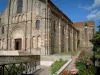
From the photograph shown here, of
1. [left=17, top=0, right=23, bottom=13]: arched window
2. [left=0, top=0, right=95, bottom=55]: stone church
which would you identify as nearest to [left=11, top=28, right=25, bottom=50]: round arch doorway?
[left=0, top=0, right=95, bottom=55]: stone church

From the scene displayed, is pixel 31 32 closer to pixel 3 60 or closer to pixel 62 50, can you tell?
pixel 62 50

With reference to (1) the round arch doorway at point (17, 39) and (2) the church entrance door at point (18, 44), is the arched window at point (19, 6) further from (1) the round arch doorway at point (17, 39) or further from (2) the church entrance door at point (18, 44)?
(2) the church entrance door at point (18, 44)

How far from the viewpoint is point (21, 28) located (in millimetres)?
32594

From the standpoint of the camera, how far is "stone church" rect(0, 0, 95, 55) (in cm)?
2962

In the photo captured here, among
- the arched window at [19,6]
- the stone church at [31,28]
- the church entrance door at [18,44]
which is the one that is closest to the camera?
the stone church at [31,28]

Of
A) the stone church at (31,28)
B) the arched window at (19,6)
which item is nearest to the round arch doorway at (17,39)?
the stone church at (31,28)

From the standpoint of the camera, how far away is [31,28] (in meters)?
31.3

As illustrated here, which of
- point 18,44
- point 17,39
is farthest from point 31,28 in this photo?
point 18,44

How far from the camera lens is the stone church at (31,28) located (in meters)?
29.6

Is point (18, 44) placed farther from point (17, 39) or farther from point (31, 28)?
point (31, 28)

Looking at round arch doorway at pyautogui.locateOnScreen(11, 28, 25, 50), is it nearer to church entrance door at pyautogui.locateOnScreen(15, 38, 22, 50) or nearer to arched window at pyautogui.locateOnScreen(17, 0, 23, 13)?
church entrance door at pyautogui.locateOnScreen(15, 38, 22, 50)

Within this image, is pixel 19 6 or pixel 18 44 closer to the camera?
pixel 18 44

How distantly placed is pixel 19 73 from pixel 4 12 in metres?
25.3

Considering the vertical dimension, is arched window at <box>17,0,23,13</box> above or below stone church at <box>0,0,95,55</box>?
above
